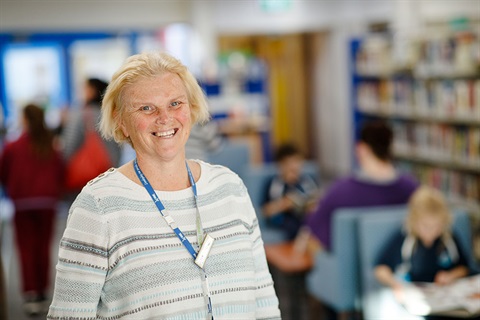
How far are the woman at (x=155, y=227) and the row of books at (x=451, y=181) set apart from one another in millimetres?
5310

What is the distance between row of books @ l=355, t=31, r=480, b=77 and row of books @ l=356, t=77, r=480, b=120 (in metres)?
0.13

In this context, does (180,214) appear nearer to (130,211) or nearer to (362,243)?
(130,211)

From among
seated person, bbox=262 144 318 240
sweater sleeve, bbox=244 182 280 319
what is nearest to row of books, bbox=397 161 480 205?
seated person, bbox=262 144 318 240

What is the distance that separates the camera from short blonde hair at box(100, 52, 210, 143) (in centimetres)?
173

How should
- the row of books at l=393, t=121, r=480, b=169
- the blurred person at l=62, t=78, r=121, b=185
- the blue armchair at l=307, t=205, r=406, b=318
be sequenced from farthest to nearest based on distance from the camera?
the row of books at l=393, t=121, r=480, b=169 < the blurred person at l=62, t=78, r=121, b=185 < the blue armchair at l=307, t=205, r=406, b=318

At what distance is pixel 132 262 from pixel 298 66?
1149cm

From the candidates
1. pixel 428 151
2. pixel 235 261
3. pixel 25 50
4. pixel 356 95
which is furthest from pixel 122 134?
pixel 25 50

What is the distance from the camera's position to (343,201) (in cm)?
430

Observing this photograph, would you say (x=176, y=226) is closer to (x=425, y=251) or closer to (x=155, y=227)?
(x=155, y=227)

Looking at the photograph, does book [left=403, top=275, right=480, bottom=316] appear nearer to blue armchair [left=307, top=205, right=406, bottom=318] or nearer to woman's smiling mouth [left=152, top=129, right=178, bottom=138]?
blue armchair [left=307, top=205, right=406, bottom=318]

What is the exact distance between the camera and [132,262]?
1.65m

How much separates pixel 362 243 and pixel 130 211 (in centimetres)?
245

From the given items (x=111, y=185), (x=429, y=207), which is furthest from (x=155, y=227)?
(x=429, y=207)

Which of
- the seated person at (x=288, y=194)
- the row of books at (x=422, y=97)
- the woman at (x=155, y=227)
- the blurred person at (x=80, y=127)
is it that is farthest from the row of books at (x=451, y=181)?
the woman at (x=155, y=227)
